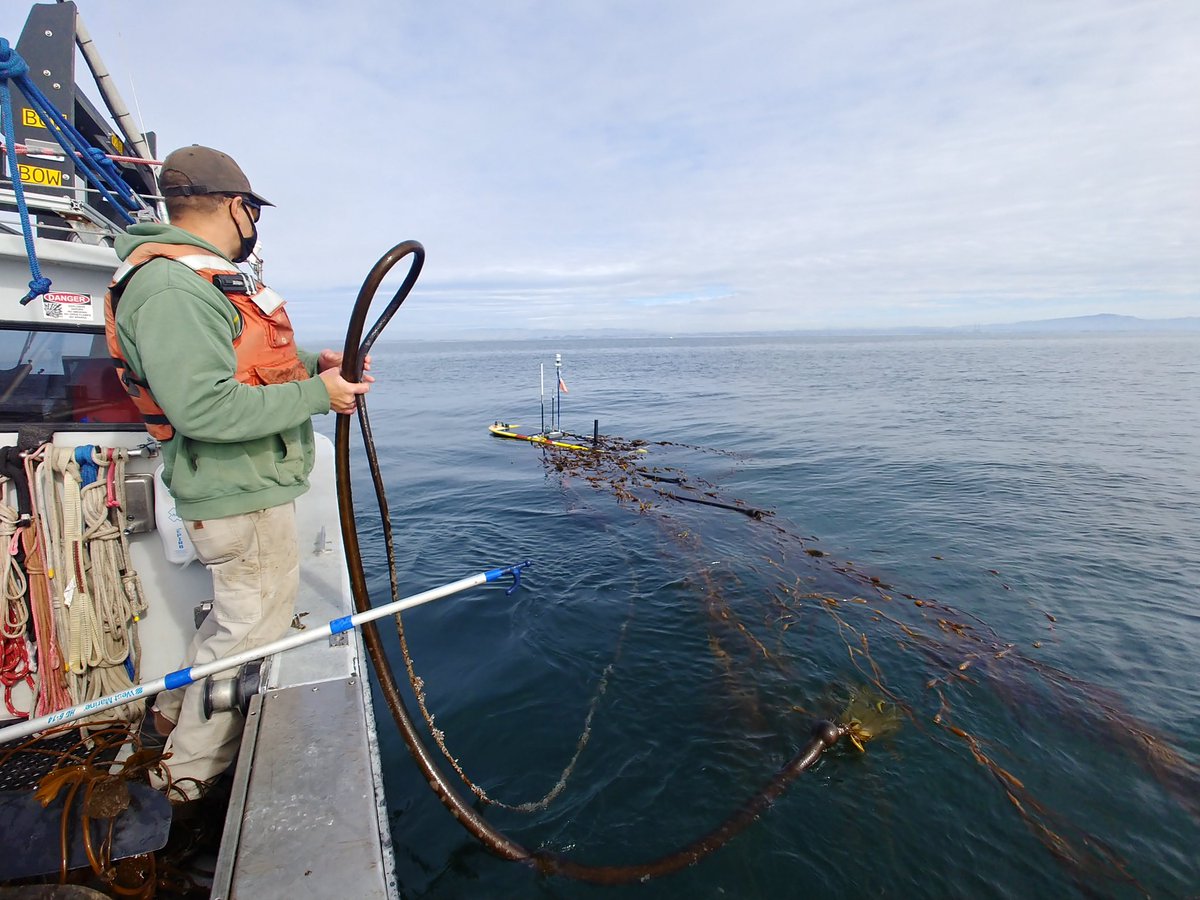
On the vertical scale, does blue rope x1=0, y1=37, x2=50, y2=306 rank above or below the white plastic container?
above

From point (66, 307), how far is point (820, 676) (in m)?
7.19

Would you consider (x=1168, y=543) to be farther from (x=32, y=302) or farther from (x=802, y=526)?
(x=32, y=302)

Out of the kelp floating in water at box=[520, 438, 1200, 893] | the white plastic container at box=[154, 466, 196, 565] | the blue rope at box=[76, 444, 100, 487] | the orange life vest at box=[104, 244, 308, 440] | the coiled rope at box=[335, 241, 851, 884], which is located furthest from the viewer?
the kelp floating in water at box=[520, 438, 1200, 893]

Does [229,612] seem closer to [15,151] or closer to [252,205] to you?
[252,205]

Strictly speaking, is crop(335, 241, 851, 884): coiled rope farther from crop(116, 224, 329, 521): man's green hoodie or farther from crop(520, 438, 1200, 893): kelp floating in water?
crop(520, 438, 1200, 893): kelp floating in water

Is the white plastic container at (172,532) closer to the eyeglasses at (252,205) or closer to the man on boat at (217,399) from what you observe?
the man on boat at (217,399)

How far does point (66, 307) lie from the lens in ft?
13.1

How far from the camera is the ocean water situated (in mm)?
4234

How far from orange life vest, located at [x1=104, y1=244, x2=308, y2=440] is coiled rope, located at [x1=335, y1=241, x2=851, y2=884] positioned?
384mm

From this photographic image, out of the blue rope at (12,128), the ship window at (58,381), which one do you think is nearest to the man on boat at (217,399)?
the blue rope at (12,128)

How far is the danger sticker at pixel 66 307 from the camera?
13.0 ft

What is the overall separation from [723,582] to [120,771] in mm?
7130

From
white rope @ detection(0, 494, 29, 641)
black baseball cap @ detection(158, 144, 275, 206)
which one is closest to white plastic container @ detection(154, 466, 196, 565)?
white rope @ detection(0, 494, 29, 641)

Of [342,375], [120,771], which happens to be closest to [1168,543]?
[342,375]
